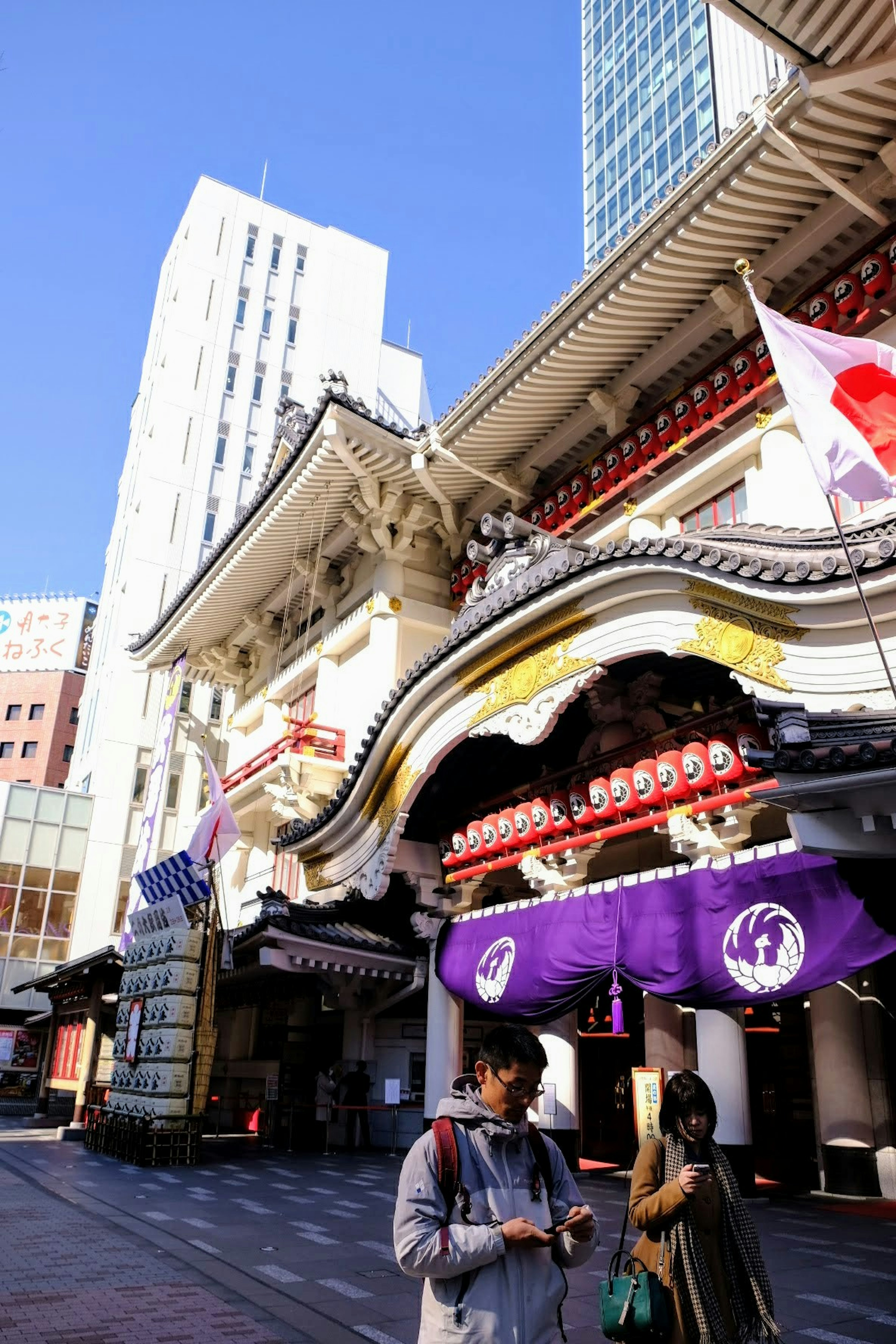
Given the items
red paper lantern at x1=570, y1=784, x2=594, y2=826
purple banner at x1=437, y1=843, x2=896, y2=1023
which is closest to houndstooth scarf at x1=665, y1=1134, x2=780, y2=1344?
purple banner at x1=437, y1=843, x2=896, y2=1023

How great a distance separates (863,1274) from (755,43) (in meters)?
73.6

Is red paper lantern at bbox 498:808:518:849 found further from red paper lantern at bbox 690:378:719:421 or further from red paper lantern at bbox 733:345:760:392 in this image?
red paper lantern at bbox 733:345:760:392

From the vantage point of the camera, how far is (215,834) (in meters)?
15.6

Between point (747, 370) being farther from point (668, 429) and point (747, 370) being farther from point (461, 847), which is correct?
point (461, 847)

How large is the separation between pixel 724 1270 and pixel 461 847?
36.2 feet

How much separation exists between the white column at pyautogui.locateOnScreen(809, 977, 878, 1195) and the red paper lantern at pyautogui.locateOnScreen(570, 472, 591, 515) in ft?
26.8

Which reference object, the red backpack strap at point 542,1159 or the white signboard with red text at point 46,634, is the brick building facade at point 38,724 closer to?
the white signboard with red text at point 46,634

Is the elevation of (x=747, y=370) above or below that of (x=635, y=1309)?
above

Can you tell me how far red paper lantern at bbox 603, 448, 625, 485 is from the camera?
15266mm

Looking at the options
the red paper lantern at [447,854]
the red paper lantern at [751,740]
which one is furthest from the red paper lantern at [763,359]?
the red paper lantern at [447,854]

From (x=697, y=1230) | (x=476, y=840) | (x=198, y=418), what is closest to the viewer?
(x=697, y=1230)

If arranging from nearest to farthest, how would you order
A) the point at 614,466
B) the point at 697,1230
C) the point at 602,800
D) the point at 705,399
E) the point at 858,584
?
the point at 697,1230, the point at 858,584, the point at 602,800, the point at 705,399, the point at 614,466

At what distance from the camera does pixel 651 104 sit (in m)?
77.9

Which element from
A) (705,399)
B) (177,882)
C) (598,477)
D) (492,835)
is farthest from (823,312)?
(177,882)
